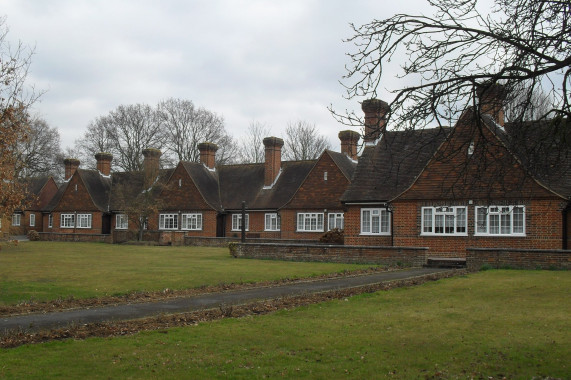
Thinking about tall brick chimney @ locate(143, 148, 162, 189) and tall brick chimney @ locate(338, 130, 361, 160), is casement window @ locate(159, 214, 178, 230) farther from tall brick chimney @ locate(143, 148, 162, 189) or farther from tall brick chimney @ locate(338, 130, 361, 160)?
tall brick chimney @ locate(338, 130, 361, 160)

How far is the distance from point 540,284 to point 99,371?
13373 millimetres

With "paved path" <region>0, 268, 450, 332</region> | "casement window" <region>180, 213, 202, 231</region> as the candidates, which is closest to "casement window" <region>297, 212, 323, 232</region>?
"casement window" <region>180, 213, 202, 231</region>

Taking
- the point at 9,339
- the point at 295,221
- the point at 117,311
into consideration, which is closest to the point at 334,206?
the point at 295,221

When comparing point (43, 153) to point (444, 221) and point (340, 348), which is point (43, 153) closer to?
point (444, 221)

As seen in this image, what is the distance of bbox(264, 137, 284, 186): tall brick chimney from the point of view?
47.1m

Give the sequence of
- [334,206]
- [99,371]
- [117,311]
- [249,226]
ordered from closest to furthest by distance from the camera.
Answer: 1. [99,371]
2. [117,311]
3. [334,206]
4. [249,226]

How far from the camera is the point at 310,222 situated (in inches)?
1672

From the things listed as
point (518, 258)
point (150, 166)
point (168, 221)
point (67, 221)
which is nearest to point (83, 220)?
point (67, 221)

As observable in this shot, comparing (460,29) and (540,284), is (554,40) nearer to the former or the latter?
(460,29)

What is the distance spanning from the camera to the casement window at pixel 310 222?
42.2 m

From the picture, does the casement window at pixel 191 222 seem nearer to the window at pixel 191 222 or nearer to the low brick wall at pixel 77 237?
the window at pixel 191 222

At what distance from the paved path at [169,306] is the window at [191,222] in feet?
104

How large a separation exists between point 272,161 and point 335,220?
28.5ft

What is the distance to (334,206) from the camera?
136 feet
